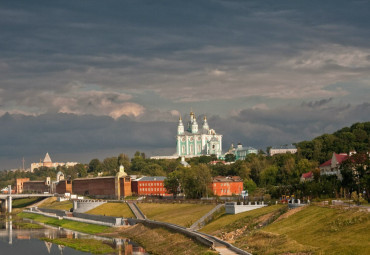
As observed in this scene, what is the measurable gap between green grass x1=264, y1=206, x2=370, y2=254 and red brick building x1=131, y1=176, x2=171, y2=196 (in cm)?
11736

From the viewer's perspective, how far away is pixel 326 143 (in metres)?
171

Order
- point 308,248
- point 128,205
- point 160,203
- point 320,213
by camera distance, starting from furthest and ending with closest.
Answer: point 128,205 < point 160,203 < point 320,213 < point 308,248

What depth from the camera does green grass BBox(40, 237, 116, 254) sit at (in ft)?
256

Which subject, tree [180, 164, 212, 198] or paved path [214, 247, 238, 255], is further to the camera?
tree [180, 164, 212, 198]

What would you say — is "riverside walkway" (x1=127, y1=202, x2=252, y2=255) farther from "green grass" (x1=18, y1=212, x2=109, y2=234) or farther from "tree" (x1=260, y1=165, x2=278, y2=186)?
"tree" (x1=260, y1=165, x2=278, y2=186)

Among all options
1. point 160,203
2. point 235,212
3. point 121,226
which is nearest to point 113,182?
point 160,203

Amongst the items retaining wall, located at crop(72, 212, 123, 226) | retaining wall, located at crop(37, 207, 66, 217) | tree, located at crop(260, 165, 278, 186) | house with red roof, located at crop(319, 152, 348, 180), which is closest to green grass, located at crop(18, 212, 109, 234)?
retaining wall, located at crop(72, 212, 123, 226)

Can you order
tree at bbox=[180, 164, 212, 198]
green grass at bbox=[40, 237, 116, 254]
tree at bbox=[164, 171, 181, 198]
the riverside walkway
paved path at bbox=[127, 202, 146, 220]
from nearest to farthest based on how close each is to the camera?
1. the riverside walkway
2. green grass at bbox=[40, 237, 116, 254]
3. paved path at bbox=[127, 202, 146, 220]
4. tree at bbox=[180, 164, 212, 198]
5. tree at bbox=[164, 171, 181, 198]

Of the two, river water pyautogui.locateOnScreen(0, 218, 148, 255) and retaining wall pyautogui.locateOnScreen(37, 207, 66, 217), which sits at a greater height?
retaining wall pyautogui.locateOnScreen(37, 207, 66, 217)

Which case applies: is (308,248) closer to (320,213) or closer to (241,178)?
(320,213)

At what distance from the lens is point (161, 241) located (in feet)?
247

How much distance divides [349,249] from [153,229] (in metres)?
45.1

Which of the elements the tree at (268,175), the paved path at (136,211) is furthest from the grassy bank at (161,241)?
the tree at (268,175)

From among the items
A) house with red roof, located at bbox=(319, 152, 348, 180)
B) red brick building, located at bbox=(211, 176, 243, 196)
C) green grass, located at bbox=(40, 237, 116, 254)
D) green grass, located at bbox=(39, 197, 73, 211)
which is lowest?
green grass, located at bbox=(40, 237, 116, 254)
